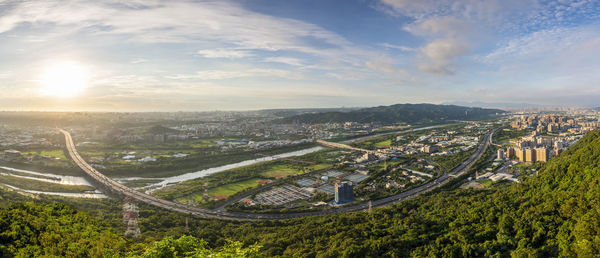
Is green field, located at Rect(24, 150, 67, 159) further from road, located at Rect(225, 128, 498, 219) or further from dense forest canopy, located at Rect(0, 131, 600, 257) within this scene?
road, located at Rect(225, 128, 498, 219)

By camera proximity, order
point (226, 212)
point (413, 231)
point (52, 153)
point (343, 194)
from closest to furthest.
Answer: point (413, 231)
point (226, 212)
point (343, 194)
point (52, 153)

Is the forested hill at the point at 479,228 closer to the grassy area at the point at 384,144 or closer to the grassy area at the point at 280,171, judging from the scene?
the grassy area at the point at 280,171

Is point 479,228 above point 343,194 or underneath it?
above

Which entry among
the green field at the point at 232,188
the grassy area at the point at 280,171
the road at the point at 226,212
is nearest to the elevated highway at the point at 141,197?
the road at the point at 226,212

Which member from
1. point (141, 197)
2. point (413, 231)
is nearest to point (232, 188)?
point (141, 197)

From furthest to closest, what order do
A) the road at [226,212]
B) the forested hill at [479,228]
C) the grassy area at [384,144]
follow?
1. the grassy area at [384,144]
2. the road at [226,212]
3. the forested hill at [479,228]

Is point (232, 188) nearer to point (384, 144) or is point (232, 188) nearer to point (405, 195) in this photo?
point (405, 195)
